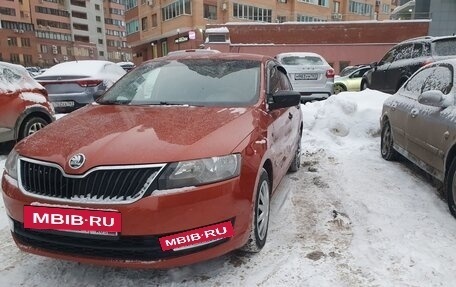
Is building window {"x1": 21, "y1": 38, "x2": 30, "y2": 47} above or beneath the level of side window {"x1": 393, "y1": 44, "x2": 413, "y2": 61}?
above

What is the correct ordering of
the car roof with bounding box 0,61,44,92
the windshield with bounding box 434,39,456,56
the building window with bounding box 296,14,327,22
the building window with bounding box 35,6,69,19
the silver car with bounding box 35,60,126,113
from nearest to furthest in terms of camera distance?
the car roof with bounding box 0,61,44,92
the silver car with bounding box 35,60,126,113
the windshield with bounding box 434,39,456,56
the building window with bounding box 296,14,327,22
the building window with bounding box 35,6,69,19

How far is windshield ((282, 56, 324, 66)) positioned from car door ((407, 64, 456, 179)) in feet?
22.1

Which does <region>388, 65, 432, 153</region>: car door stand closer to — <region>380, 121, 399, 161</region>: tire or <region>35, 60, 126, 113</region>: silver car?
<region>380, 121, 399, 161</region>: tire

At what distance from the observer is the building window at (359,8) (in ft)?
177

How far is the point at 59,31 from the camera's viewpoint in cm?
9838

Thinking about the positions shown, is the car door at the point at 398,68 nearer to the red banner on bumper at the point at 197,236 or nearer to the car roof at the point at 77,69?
the car roof at the point at 77,69

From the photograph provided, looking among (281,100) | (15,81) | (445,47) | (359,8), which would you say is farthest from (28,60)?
(281,100)

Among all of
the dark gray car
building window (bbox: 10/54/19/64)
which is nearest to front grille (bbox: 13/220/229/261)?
the dark gray car

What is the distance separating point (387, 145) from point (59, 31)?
348 feet

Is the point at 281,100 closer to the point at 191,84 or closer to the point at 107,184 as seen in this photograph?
the point at 191,84

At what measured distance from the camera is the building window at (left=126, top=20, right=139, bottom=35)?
4877 centimetres

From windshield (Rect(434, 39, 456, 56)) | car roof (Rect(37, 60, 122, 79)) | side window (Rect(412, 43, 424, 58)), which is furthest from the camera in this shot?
side window (Rect(412, 43, 424, 58))

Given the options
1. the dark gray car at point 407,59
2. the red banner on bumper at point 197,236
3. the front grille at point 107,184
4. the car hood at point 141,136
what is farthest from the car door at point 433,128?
the dark gray car at point 407,59

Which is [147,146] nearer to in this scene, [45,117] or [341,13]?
[45,117]
